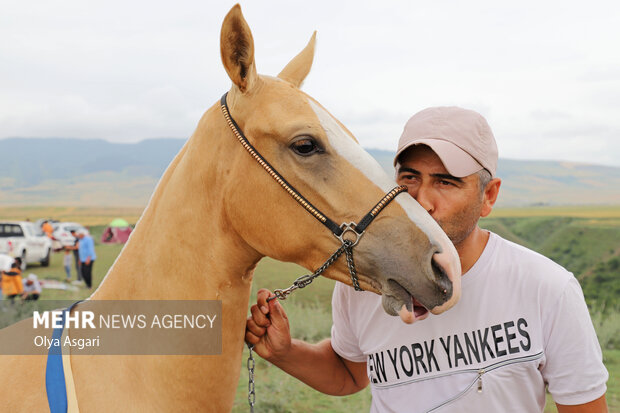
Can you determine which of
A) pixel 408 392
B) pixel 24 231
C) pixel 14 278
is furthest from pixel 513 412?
pixel 24 231

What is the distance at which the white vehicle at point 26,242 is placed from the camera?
23.3m

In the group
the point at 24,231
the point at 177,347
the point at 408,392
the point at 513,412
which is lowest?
the point at 513,412

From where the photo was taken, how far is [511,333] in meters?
2.38

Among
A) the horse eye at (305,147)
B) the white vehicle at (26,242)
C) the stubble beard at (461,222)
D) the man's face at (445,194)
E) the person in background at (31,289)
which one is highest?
the white vehicle at (26,242)

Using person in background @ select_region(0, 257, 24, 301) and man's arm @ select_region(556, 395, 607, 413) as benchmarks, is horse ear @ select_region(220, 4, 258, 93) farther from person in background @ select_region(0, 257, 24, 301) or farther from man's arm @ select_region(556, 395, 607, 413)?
person in background @ select_region(0, 257, 24, 301)

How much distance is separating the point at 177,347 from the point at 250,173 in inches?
35.1

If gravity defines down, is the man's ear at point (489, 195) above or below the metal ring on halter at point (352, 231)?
above

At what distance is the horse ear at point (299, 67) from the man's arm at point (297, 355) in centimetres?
119

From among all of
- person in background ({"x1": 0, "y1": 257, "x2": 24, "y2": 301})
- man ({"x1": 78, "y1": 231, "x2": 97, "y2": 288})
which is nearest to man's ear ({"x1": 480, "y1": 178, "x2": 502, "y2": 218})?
person in background ({"x1": 0, "y1": 257, "x2": 24, "y2": 301})

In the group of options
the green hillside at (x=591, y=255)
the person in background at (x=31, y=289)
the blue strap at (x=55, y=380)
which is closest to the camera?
the blue strap at (x=55, y=380)

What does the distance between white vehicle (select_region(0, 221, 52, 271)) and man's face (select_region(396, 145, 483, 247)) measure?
25252 mm

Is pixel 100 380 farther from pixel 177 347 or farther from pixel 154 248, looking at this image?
pixel 154 248

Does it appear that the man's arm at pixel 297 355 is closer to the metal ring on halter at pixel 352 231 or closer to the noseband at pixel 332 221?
the noseband at pixel 332 221

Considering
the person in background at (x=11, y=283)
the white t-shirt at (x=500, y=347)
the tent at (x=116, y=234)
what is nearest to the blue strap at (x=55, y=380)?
the white t-shirt at (x=500, y=347)
